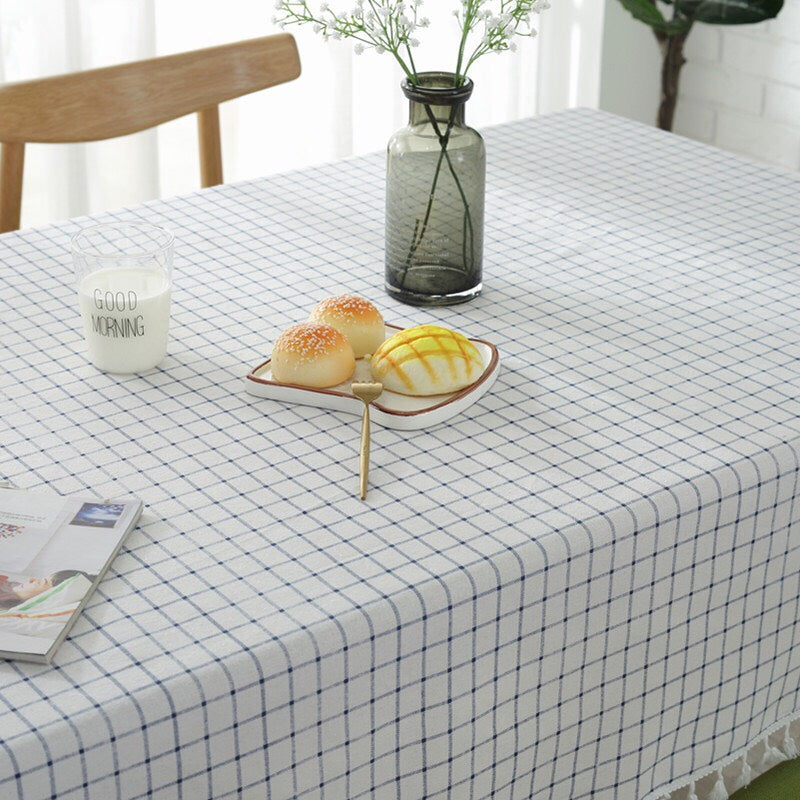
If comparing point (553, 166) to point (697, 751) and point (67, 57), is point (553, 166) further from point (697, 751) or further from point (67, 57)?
point (67, 57)

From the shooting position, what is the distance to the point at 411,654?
2.92 feet

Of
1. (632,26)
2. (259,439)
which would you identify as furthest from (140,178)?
(259,439)

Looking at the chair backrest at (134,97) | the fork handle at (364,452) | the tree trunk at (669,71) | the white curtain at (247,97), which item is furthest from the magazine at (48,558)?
the tree trunk at (669,71)

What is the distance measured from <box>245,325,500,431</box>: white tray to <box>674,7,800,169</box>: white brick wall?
2.28 meters

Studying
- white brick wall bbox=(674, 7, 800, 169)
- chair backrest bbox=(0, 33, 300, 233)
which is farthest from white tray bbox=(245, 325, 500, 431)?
white brick wall bbox=(674, 7, 800, 169)

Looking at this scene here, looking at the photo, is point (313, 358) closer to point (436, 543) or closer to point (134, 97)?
point (436, 543)

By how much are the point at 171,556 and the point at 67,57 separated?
1803 mm

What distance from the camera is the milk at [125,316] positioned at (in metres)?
1.15

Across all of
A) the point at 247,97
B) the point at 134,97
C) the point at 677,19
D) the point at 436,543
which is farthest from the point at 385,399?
the point at 677,19

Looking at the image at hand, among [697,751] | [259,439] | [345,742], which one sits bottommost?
[697,751]

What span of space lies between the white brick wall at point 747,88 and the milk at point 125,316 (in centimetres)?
238

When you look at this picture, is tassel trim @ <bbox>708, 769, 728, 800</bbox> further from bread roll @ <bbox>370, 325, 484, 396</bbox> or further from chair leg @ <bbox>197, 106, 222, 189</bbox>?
chair leg @ <bbox>197, 106, 222, 189</bbox>

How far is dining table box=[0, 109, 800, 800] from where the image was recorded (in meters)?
0.83

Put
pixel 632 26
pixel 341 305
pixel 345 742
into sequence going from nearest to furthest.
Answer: pixel 345 742 < pixel 341 305 < pixel 632 26
